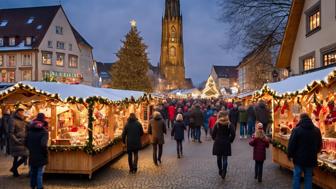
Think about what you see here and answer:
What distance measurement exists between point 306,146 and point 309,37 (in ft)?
45.4

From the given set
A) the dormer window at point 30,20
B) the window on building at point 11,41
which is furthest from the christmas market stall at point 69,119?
the dormer window at point 30,20

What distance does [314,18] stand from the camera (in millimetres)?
21641

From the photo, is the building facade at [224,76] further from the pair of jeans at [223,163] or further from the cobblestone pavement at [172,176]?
the pair of jeans at [223,163]

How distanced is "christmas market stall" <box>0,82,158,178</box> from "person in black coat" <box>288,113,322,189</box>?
5798 millimetres

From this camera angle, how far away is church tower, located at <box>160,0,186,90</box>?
416ft

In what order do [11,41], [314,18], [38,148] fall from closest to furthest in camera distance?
[38,148] → [314,18] → [11,41]

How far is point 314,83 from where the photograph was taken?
35.2 feet

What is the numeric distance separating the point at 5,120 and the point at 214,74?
125 meters

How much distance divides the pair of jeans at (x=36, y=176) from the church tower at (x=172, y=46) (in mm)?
115539

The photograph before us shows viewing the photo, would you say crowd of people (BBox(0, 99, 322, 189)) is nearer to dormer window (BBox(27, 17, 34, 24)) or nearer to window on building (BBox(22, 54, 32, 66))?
window on building (BBox(22, 54, 32, 66))

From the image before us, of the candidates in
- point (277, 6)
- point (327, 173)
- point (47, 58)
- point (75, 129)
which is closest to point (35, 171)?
point (75, 129)

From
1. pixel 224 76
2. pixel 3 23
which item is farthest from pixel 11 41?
pixel 224 76

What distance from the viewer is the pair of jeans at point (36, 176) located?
1058 cm

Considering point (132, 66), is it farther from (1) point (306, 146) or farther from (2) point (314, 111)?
(1) point (306, 146)
